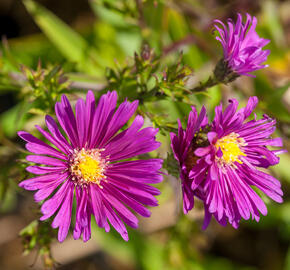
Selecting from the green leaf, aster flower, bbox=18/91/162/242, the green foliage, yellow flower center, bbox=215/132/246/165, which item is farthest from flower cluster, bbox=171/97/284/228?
the green leaf

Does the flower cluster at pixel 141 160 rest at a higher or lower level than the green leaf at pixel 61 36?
lower

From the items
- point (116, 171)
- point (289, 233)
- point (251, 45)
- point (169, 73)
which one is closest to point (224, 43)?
point (251, 45)

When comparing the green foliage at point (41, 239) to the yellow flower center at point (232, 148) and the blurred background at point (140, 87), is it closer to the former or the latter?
the blurred background at point (140, 87)

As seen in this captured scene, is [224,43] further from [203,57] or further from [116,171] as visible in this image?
[203,57]

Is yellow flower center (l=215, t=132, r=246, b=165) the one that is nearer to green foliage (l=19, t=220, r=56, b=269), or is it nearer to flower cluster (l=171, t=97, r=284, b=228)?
flower cluster (l=171, t=97, r=284, b=228)

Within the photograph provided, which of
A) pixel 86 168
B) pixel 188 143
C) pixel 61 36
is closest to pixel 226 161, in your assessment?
pixel 188 143

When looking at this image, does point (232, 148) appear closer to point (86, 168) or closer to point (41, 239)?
point (86, 168)

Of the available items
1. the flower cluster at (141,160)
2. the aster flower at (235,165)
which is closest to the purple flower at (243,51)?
the flower cluster at (141,160)
